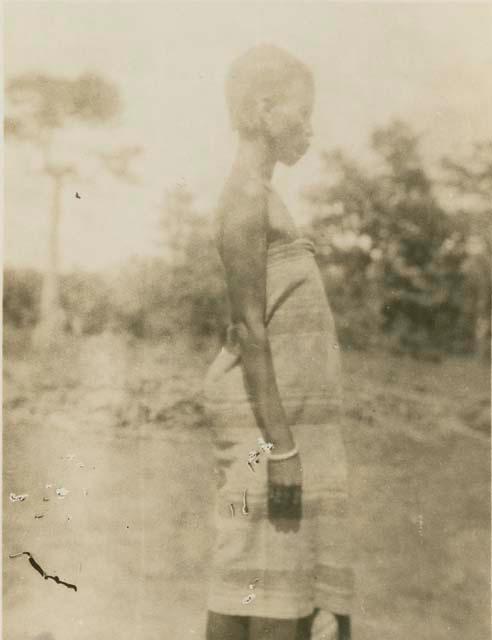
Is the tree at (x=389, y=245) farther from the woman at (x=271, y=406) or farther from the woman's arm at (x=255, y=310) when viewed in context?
the woman's arm at (x=255, y=310)

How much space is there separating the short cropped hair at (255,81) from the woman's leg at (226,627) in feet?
A: 5.04

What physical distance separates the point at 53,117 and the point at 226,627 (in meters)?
1.73

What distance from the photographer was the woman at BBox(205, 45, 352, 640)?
97.7 inches

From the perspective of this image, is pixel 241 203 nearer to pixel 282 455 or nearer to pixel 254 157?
pixel 254 157

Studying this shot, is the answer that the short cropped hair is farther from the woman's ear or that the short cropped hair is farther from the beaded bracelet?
Answer: the beaded bracelet

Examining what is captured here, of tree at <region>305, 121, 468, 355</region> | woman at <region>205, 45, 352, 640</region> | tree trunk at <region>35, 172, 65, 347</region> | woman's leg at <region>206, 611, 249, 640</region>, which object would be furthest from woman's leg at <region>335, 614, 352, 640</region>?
tree trunk at <region>35, 172, 65, 347</region>

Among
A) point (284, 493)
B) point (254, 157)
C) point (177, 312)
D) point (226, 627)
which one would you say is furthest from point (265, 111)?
point (226, 627)

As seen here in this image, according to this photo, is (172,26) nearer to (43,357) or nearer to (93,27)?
(93,27)

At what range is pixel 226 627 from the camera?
8.24 ft

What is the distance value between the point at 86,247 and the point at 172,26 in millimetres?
780

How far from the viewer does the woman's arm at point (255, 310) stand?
2473mm

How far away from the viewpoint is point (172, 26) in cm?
262

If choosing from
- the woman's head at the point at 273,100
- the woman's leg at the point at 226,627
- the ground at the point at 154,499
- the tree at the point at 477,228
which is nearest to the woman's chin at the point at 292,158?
the woman's head at the point at 273,100

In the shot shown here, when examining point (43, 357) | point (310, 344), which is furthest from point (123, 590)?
point (310, 344)
